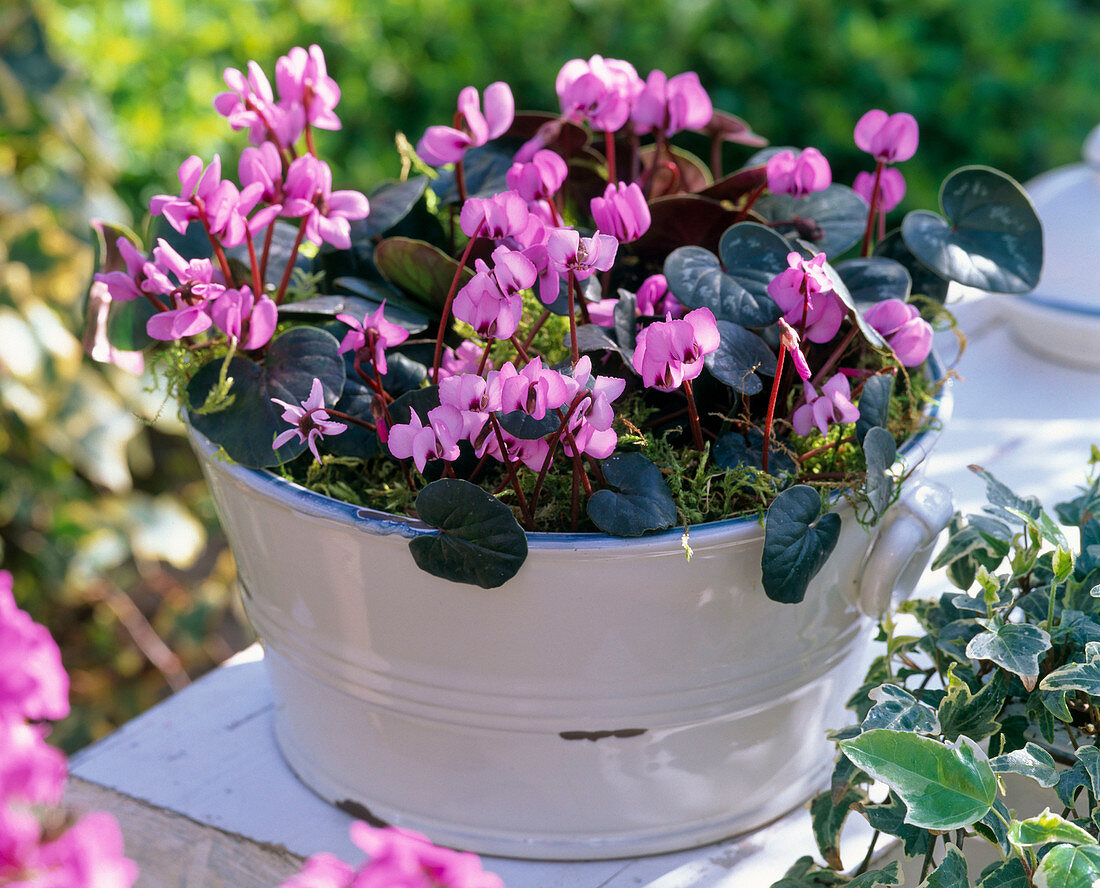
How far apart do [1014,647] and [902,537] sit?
0.30 ft

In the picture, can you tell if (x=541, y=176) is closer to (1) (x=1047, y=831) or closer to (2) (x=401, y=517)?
(2) (x=401, y=517)

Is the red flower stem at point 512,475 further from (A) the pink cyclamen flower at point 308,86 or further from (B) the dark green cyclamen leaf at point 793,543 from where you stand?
(A) the pink cyclamen flower at point 308,86

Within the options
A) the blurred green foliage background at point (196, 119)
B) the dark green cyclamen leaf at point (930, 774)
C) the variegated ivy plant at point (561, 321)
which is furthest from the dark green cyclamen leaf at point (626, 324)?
the blurred green foliage background at point (196, 119)

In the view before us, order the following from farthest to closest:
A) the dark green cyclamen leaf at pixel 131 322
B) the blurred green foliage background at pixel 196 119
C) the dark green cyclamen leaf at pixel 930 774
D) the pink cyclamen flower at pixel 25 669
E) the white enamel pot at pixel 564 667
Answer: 1. the blurred green foliage background at pixel 196 119
2. the dark green cyclamen leaf at pixel 131 322
3. the white enamel pot at pixel 564 667
4. the dark green cyclamen leaf at pixel 930 774
5. the pink cyclamen flower at pixel 25 669

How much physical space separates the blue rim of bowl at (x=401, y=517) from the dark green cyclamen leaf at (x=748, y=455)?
0.03 meters

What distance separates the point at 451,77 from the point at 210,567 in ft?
2.93

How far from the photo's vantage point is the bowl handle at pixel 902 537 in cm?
54

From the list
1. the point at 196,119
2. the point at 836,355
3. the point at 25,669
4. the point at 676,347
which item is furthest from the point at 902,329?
the point at 196,119

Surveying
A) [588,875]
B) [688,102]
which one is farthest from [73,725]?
[688,102]

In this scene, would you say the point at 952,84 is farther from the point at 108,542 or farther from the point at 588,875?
the point at 588,875

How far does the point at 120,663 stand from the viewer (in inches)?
58.2

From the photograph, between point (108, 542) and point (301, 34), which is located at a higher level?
point (301, 34)

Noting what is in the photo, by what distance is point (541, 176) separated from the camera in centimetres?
55

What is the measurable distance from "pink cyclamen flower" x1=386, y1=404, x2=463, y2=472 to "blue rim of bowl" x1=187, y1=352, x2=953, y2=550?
0.04 meters
